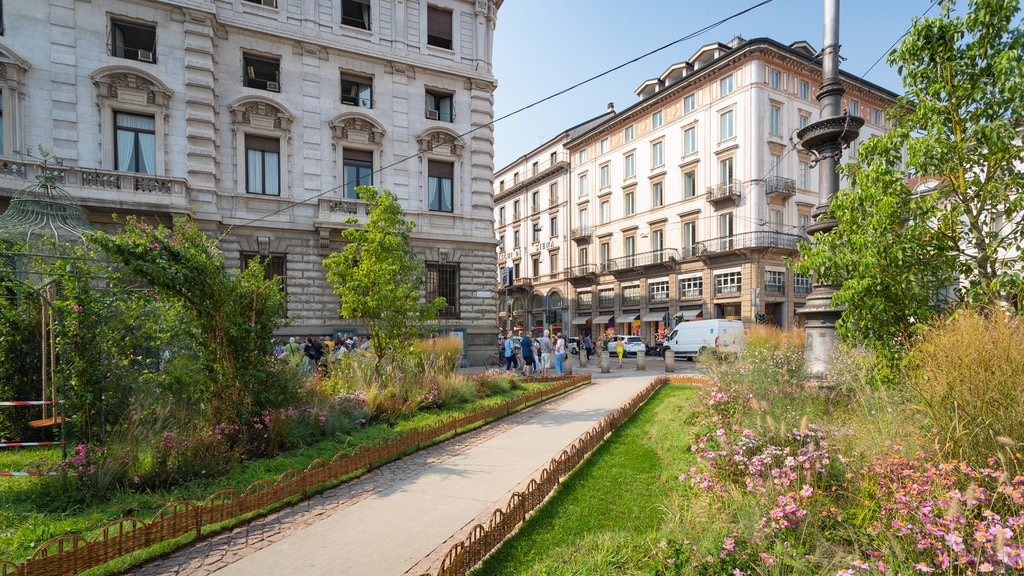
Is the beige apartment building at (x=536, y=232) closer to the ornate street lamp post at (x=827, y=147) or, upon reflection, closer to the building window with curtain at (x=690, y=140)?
the building window with curtain at (x=690, y=140)

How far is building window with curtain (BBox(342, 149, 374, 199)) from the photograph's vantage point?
797 inches

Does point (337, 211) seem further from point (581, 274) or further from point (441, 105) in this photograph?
point (581, 274)

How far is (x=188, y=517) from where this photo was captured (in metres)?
4.05

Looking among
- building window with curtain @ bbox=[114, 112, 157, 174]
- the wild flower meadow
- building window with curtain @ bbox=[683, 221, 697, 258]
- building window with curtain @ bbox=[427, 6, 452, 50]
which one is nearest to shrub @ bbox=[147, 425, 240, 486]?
the wild flower meadow

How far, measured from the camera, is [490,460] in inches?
257

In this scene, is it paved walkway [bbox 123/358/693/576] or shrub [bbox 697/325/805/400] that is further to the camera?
shrub [bbox 697/325/805/400]

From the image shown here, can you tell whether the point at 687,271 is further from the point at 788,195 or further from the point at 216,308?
the point at 216,308

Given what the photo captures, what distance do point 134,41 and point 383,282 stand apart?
1552cm

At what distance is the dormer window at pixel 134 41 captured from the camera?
663 inches

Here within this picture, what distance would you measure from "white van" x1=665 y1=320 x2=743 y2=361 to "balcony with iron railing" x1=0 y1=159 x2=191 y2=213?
23979mm

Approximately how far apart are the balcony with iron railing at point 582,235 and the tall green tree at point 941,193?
4137 cm

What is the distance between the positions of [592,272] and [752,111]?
18974mm

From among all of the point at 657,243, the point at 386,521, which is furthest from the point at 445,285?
the point at 657,243

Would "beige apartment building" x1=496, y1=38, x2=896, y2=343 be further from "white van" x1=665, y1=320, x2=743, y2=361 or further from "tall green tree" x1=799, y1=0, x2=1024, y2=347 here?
"tall green tree" x1=799, y1=0, x2=1024, y2=347
